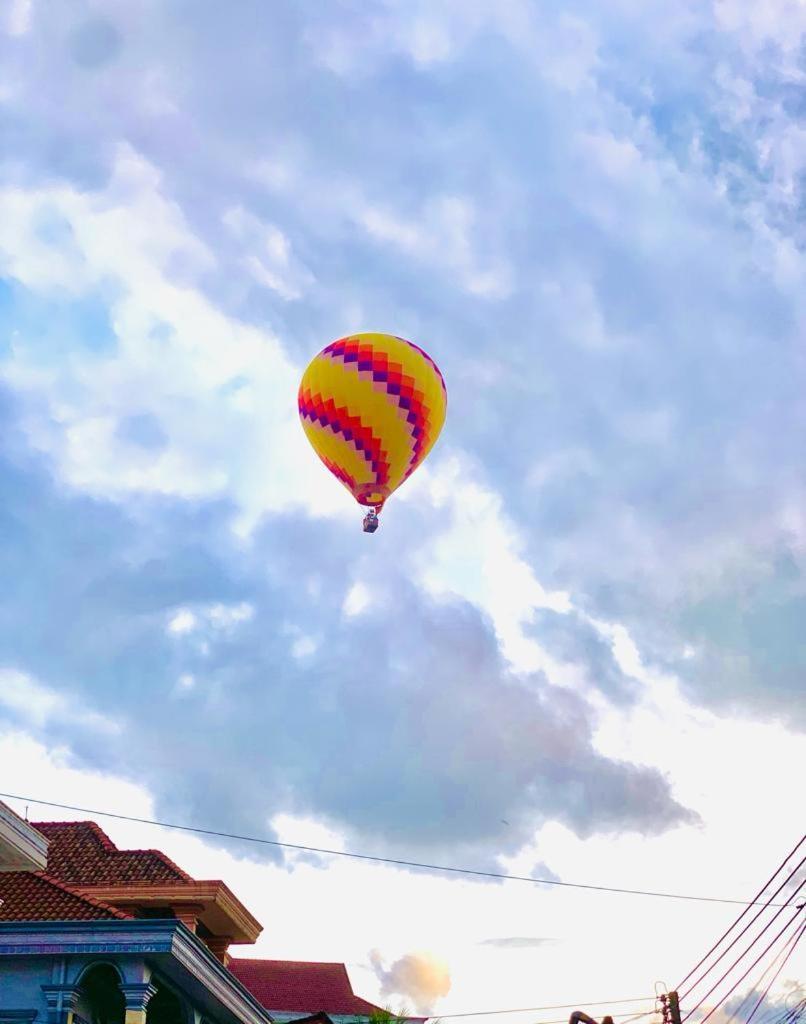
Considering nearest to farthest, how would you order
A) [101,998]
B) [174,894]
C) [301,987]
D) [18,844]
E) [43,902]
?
[18,844], [101,998], [43,902], [174,894], [301,987]

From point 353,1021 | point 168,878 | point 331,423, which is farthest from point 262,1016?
point 353,1021

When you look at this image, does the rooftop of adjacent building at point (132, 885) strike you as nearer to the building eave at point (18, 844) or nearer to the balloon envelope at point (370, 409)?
the building eave at point (18, 844)

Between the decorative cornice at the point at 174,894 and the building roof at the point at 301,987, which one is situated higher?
the building roof at the point at 301,987

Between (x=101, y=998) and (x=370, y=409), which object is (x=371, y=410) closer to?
(x=370, y=409)

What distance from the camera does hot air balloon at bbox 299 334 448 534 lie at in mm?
32312

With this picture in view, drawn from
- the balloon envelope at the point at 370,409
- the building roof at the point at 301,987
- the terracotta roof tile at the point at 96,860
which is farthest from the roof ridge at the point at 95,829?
the building roof at the point at 301,987

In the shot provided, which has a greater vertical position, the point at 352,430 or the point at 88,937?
the point at 352,430

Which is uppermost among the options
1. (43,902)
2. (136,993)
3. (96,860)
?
(96,860)

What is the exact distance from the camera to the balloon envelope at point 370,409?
32.3 meters

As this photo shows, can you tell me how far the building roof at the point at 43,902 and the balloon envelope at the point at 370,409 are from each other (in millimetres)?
13220

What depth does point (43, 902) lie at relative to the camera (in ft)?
81.1

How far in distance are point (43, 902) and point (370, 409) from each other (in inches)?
580

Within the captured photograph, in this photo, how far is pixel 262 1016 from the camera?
99.5 feet

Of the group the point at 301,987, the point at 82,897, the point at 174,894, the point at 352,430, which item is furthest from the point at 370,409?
the point at 301,987
